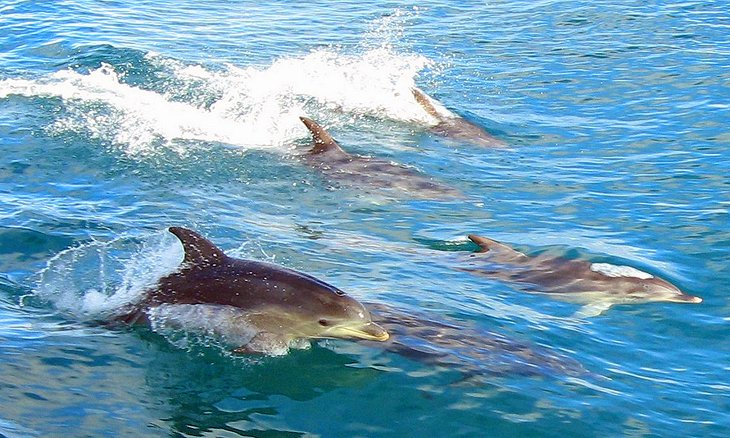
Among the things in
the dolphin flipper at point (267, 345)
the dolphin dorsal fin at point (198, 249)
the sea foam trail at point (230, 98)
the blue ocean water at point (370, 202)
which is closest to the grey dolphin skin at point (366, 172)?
the blue ocean water at point (370, 202)

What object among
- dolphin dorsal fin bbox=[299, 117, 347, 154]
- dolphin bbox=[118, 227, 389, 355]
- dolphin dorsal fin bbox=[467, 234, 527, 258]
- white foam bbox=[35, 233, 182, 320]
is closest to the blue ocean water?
white foam bbox=[35, 233, 182, 320]

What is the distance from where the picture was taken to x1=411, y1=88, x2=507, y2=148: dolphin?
17.0 meters

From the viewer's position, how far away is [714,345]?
9.91 metres

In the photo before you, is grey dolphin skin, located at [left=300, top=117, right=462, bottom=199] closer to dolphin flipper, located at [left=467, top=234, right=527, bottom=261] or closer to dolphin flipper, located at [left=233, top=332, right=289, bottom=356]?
dolphin flipper, located at [left=467, top=234, right=527, bottom=261]

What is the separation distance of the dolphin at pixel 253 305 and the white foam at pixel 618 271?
3.41 metres

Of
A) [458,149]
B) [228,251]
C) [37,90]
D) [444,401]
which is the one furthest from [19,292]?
[37,90]

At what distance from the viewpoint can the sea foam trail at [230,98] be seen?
16734 mm

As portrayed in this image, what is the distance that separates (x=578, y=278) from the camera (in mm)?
11359

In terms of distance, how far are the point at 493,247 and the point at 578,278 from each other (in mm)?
1150

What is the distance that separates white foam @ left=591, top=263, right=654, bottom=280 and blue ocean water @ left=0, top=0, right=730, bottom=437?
380mm

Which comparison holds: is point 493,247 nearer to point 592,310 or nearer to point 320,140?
point 592,310

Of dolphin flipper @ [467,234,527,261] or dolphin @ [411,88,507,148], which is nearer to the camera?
dolphin flipper @ [467,234,527,261]

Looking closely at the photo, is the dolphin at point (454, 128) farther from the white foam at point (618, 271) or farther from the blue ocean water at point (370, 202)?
the white foam at point (618, 271)

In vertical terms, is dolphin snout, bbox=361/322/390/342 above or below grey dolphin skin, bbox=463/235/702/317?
above
